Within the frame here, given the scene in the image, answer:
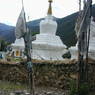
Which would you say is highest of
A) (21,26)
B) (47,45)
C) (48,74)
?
(21,26)

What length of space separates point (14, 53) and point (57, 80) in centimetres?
1271

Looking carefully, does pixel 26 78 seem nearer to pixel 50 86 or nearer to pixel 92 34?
pixel 50 86

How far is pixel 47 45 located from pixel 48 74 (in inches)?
204

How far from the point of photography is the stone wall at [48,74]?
508 inches

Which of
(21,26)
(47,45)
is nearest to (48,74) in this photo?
(21,26)

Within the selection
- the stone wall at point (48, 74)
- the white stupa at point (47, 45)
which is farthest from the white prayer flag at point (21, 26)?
the white stupa at point (47, 45)

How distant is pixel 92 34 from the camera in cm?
1623

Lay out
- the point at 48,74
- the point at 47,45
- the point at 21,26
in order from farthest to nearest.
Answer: the point at 47,45 → the point at 48,74 → the point at 21,26

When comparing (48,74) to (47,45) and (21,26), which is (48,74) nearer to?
(21,26)

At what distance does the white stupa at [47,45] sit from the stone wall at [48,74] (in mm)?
2988

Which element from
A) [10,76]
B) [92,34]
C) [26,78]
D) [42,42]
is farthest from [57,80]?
[42,42]

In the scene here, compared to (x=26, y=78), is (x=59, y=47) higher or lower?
higher

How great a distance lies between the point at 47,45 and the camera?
18.9 m

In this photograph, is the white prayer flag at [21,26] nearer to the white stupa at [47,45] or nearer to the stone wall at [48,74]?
the stone wall at [48,74]
